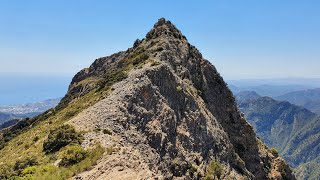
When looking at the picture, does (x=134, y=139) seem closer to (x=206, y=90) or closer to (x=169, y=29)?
(x=206, y=90)

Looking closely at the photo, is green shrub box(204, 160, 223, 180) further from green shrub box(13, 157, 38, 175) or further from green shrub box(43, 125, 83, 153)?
green shrub box(13, 157, 38, 175)

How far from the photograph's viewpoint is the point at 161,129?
Result: 40719mm

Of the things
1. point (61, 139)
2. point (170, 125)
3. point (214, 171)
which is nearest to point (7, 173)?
point (61, 139)

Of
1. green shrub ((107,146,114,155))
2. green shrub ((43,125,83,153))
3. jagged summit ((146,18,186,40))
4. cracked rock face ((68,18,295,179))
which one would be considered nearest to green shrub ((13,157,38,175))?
green shrub ((43,125,83,153))

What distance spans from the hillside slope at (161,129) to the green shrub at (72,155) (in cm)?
76

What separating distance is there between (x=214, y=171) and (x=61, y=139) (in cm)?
2268

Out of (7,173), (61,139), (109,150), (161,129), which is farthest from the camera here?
(161,129)

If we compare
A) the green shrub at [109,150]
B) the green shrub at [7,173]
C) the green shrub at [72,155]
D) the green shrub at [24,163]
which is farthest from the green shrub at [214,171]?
the green shrub at [7,173]

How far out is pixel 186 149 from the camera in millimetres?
44125

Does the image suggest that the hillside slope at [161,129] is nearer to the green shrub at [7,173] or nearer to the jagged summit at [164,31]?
the jagged summit at [164,31]

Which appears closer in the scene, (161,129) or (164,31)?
(161,129)

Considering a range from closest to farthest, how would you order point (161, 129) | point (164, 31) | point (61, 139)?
point (61, 139)
point (161, 129)
point (164, 31)

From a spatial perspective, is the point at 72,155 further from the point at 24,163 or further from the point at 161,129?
the point at 161,129

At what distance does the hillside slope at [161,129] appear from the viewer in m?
30.0
